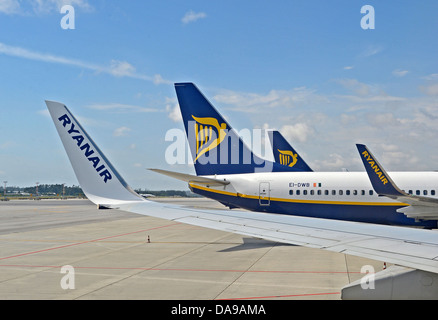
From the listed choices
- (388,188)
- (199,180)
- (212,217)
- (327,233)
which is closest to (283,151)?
(199,180)

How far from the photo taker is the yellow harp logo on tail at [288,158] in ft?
120

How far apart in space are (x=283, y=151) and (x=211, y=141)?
13953mm

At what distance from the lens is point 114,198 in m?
7.68

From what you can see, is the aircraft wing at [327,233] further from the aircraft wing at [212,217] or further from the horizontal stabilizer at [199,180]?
the horizontal stabilizer at [199,180]

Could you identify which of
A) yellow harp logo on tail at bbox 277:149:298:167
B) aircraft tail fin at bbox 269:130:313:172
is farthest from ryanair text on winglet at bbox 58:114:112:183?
yellow harp logo on tail at bbox 277:149:298:167

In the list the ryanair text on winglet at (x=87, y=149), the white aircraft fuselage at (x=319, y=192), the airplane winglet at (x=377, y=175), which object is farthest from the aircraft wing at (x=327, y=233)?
the white aircraft fuselage at (x=319, y=192)

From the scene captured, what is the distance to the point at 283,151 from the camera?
123 feet

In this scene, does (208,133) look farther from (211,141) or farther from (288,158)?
(288,158)

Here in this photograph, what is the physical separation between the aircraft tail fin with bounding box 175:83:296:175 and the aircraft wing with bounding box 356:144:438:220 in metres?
7.39

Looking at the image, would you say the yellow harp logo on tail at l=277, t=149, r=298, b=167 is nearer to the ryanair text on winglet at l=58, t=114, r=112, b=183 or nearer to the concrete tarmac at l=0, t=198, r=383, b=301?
the concrete tarmac at l=0, t=198, r=383, b=301

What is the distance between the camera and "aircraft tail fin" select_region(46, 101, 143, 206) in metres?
7.44
